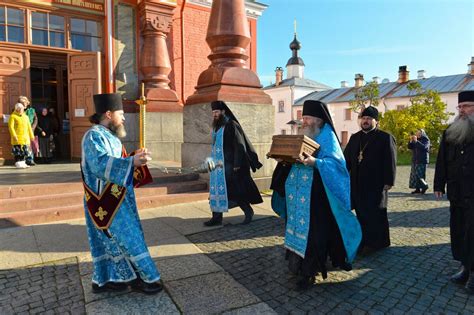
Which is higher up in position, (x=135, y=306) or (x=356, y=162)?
(x=356, y=162)

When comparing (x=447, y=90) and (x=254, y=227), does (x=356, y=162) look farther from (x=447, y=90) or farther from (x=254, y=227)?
(x=447, y=90)

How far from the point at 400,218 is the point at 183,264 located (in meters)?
4.04

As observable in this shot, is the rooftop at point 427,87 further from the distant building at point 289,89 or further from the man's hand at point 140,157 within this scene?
the man's hand at point 140,157

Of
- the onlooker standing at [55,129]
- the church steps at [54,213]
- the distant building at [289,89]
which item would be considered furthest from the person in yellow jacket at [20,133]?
the distant building at [289,89]

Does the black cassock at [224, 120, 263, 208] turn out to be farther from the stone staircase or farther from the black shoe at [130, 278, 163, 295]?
Result: the black shoe at [130, 278, 163, 295]

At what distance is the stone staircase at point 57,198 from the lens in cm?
532

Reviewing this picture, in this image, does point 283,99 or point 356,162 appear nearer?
point 356,162

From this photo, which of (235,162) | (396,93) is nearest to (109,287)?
(235,162)

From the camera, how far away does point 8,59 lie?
921 centimetres

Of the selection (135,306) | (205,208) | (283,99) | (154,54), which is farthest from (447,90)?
(135,306)

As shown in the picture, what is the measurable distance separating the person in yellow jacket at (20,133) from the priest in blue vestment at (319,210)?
25.1ft

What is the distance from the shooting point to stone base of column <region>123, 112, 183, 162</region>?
33.6 ft

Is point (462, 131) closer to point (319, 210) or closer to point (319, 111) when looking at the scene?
point (319, 111)

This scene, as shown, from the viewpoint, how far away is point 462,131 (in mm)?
3533
